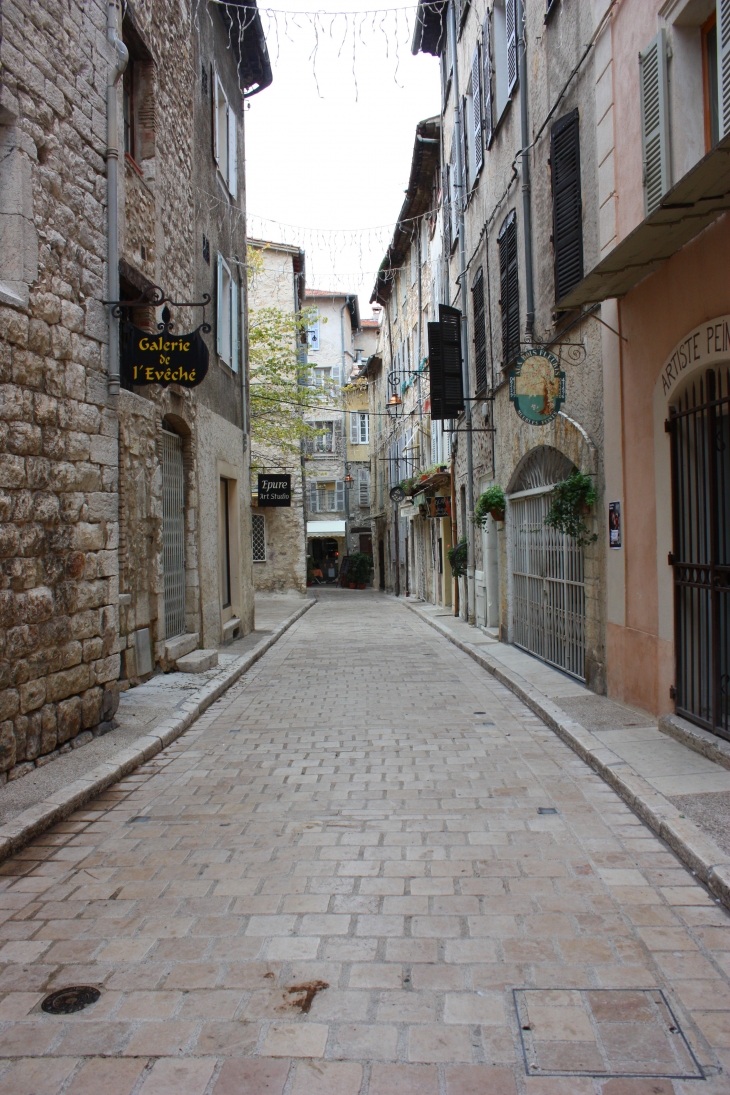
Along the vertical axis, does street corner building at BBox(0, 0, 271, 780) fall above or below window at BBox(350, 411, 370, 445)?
below

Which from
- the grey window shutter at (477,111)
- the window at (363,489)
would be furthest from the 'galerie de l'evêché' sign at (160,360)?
the window at (363,489)

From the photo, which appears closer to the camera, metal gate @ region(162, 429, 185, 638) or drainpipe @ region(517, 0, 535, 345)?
drainpipe @ region(517, 0, 535, 345)

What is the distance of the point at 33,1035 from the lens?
9.05 feet

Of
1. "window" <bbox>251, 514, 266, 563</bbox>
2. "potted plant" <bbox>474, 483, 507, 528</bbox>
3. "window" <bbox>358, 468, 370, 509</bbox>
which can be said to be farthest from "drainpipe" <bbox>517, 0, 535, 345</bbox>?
"window" <bbox>358, 468, 370, 509</bbox>

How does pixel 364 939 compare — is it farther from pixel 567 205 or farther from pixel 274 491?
pixel 274 491

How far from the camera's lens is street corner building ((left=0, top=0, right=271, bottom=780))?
5457 mm

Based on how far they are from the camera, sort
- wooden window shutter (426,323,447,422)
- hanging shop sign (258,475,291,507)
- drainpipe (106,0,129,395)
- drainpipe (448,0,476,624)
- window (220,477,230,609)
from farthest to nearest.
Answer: hanging shop sign (258,475,291,507) < drainpipe (448,0,476,624) < wooden window shutter (426,323,447,422) < window (220,477,230,609) < drainpipe (106,0,129,395)

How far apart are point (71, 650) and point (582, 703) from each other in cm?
442

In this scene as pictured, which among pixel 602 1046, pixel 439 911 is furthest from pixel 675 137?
pixel 602 1046

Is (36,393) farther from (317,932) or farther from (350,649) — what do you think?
(350,649)

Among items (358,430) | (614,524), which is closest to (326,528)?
(358,430)

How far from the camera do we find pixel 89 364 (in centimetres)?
654

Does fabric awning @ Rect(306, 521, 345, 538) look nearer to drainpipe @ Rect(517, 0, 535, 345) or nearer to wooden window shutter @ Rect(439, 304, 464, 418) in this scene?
wooden window shutter @ Rect(439, 304, 464, 418)

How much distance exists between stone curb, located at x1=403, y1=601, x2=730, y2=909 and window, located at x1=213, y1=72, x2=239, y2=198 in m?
10.2
